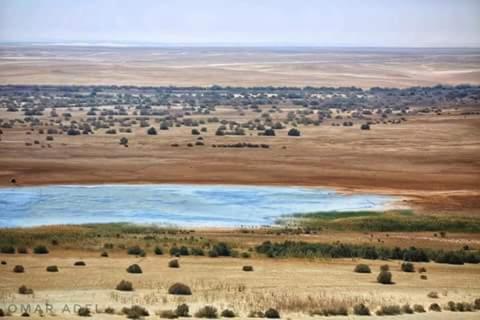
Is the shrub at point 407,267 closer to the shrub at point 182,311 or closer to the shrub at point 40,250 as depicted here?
the shrub at point 182,311

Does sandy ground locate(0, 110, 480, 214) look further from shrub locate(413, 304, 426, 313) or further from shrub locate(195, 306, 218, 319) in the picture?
shrub locate(195, 306, 218, 319)

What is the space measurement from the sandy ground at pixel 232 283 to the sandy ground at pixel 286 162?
11655 millimetres

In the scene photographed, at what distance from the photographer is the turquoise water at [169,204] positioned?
109ft

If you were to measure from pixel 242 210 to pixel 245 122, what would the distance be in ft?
118

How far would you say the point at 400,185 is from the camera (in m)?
41.8

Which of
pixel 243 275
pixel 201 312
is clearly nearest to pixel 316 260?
pixel 243 275

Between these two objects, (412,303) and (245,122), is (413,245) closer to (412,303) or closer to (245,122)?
(412,303)

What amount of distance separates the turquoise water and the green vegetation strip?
1013 mm

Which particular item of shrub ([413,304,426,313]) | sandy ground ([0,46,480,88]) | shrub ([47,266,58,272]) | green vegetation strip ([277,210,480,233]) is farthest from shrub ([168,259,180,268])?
sandy ground ([0,46,480,88])

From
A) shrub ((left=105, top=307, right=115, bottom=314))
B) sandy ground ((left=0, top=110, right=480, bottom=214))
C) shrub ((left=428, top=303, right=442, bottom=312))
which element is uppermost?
shrub ((left=105, top=307, right=115, bottom=314))

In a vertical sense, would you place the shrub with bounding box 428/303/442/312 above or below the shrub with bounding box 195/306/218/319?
below

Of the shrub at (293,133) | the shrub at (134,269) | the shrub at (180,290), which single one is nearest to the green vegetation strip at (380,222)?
the shrub at (134,269)

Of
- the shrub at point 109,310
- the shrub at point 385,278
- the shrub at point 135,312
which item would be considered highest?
the shrub at point 135,312

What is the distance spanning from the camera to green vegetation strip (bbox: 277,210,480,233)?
3275 cm
